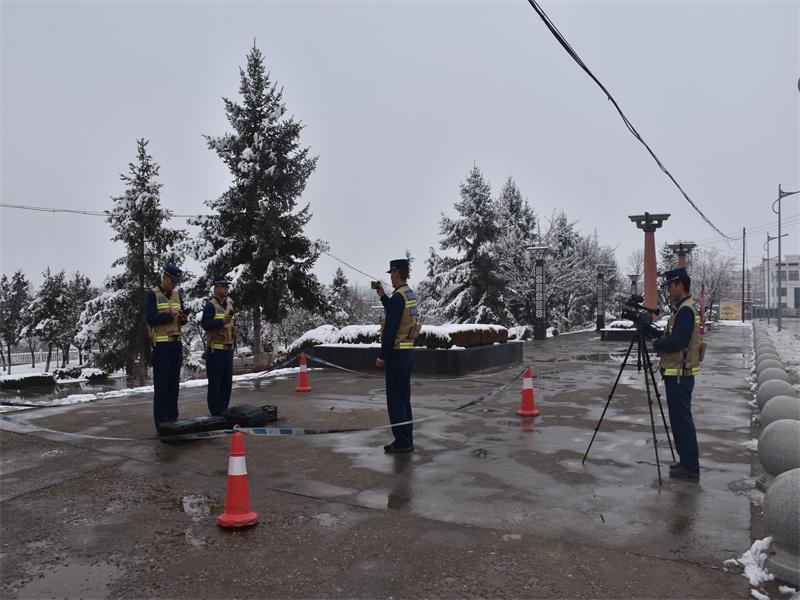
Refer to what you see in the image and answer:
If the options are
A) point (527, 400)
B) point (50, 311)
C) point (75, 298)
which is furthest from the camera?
point (75, 298)

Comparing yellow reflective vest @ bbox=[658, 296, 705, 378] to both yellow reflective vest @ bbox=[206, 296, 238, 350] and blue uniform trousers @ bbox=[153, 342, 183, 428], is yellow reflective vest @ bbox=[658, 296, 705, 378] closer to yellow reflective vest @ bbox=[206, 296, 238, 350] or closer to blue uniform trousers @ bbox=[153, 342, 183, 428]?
yellow reflective vest @ bbox=[206, 296, 238, 350]

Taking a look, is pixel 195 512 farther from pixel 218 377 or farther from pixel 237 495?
pixel 218 377

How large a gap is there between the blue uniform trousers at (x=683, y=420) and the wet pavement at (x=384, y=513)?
0.32m

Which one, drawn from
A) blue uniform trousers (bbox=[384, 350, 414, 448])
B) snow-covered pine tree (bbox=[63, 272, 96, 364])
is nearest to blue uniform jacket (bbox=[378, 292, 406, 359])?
blue uniform trousers (bbox=[384, 350, 414, 448])

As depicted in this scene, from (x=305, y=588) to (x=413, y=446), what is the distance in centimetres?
383

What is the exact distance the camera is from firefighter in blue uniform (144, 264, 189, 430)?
26.4 feet

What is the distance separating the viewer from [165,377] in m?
8.07

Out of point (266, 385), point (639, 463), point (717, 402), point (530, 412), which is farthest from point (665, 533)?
point (266, 385)

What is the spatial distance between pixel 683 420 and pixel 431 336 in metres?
10.1

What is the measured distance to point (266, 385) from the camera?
13.9 meters

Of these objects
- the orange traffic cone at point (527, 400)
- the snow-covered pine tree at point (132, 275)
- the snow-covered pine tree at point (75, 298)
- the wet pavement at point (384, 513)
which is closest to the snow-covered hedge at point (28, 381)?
the snow-covered pine tree at point (132, 275)

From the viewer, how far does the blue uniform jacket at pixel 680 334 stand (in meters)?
6.11

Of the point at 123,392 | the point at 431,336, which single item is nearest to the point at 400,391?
the point at 123,392

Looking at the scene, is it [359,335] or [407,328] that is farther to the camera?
[359,335]
